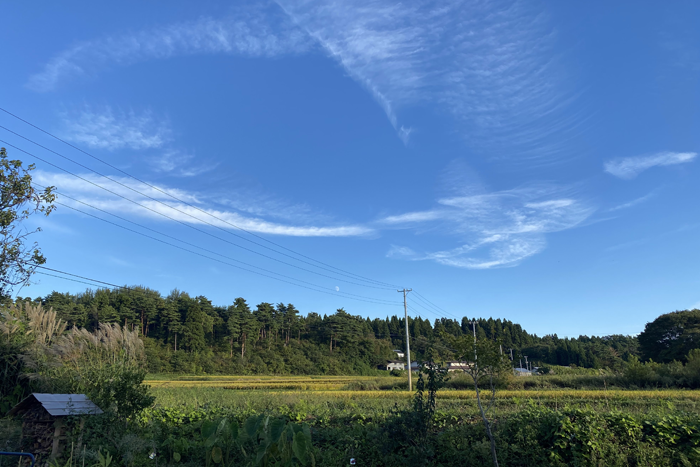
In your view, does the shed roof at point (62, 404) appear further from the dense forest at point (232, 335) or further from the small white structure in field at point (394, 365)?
the small white structure in field at point (394, 365)

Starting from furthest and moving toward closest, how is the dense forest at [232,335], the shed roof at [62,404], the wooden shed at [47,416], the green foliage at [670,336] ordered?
the dense forest at [232,335]
the green foliage at [670,336]
the wooden shed at [47,416]
the shed roof at [62,404]

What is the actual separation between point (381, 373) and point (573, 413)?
55.6 meters

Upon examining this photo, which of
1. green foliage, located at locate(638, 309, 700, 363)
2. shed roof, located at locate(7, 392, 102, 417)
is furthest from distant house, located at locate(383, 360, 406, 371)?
shed roof, located at locate(7, 392, 102, 417)

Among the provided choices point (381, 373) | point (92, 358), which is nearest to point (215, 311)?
point (381, 373)

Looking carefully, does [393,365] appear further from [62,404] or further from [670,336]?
[62,404]

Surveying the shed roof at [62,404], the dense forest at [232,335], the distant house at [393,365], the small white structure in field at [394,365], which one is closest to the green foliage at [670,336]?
the dense forest at [232,335]

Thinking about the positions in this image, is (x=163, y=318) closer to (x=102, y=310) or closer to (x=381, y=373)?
(x=102, y=310)

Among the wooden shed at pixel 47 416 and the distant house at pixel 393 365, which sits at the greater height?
the wooden shed at pixel 47 416

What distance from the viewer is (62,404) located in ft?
27.7

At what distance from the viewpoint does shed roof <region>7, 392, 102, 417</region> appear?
8.16m

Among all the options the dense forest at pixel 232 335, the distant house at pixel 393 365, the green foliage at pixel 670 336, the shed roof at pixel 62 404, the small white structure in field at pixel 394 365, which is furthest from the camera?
the small white structure in field at pixel 394 365

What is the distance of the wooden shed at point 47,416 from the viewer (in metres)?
8.35

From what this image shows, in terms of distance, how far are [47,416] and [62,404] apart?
27.5 inches

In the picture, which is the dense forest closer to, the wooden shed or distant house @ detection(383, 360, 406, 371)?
distant house @ detection(383, 360, 406, 371)
